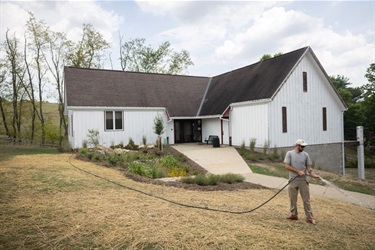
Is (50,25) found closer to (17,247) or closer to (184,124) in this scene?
(184,124)

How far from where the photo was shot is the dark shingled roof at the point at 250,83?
66.0ft

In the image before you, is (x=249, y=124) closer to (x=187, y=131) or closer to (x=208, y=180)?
(x=187, y=131)

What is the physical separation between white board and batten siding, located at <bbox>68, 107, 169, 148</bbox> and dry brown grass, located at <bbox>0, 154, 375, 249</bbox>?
12.2 m

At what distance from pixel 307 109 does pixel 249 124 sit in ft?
15.1

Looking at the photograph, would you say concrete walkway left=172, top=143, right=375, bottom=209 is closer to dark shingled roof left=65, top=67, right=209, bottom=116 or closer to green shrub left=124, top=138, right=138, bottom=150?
green shrub left=124, top=138, right=138, bottom=150

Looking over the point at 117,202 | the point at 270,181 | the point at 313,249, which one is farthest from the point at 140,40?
the point at 313,249

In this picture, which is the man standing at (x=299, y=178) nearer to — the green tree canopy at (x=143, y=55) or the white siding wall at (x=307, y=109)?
the white siding wall at (x=307, y=109)

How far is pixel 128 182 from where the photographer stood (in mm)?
9570

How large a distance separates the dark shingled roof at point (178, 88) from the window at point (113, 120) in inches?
26.6

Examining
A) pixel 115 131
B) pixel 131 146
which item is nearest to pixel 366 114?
pixel 131 146

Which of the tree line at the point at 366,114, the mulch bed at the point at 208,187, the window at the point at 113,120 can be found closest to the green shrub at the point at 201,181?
the mulch bed at the point at 208,187

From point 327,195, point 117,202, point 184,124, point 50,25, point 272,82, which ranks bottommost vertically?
point 327,195

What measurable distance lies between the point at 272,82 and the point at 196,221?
16531 millimetres

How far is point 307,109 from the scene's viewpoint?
21.0 meters
